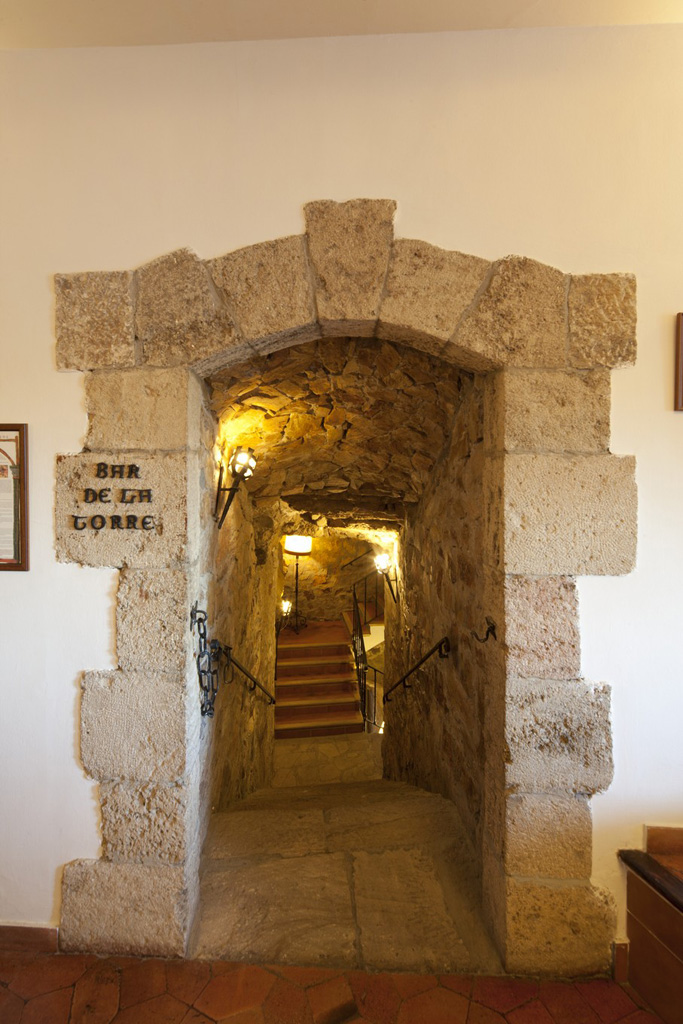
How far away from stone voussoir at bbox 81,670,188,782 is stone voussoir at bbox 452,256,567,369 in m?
1.48

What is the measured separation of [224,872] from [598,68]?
10.2ft

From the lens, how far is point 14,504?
1615 millimetres

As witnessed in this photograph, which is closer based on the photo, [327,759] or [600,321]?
[600,321]

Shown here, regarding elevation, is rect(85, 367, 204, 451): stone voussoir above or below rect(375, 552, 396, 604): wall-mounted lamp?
above

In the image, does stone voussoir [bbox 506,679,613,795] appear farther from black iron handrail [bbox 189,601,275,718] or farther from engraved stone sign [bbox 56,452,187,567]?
engraved stone sign [bbox 56,452,187,567]

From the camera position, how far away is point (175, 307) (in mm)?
1596

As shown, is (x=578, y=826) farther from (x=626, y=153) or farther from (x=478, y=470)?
(x=626, y=153)

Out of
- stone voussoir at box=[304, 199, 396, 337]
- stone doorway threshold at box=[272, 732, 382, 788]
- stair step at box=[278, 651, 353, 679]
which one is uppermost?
stone voussoir at box=[304, 199, 396, 337]

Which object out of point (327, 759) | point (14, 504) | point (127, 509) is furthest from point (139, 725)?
point (327, 759)

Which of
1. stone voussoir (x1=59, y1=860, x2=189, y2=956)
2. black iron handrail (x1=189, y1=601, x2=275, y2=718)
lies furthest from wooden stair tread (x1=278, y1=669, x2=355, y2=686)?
stone voussoir (x1=59, y1=860, x2=189, y2=956)

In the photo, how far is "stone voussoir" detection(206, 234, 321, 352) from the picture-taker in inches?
62.6

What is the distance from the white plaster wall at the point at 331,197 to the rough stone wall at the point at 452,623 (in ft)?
1.53

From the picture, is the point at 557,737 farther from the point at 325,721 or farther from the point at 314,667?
the point at 314,667

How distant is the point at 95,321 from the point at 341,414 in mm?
1126
